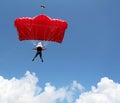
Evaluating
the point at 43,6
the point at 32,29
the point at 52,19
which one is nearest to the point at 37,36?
the point at 32,29

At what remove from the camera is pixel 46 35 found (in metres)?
30.8

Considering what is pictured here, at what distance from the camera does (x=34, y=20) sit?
98.5 ft

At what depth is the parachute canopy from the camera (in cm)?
3005

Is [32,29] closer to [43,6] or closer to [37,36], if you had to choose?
[37,36]

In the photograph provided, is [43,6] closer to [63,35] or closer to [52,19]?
[52,19]

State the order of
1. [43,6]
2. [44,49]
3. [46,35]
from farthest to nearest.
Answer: [46,35]
[44,49]
[43,6]

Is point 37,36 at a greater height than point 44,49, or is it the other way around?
point 37,36

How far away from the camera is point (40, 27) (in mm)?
30344

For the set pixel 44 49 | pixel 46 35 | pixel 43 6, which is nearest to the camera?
pixel 43 6

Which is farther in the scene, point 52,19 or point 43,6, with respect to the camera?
point 52,19

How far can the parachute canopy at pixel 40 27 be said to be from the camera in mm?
30047

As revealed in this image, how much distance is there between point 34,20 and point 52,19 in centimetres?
244

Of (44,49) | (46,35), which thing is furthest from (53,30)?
(44,49)

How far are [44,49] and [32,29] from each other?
11.6 feet
